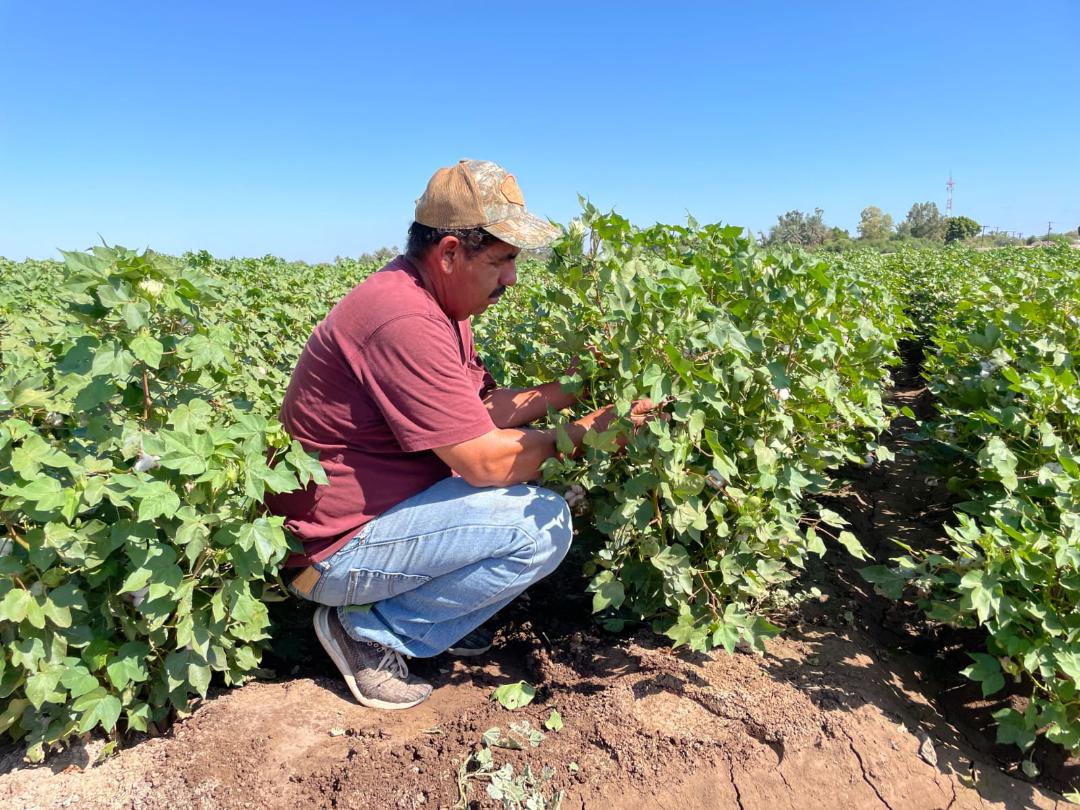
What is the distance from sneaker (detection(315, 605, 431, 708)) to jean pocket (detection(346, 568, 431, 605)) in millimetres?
131

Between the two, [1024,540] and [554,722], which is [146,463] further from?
[1024,540]

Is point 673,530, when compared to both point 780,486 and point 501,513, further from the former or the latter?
point 501,513

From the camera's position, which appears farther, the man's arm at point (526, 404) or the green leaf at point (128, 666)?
the man's arm at point (526, 404)

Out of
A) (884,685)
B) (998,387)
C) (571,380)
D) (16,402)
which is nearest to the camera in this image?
(16,402)

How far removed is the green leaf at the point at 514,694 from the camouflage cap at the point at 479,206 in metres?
1.30

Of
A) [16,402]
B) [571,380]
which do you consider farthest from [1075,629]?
[16,402]

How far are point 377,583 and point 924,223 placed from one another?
76.7 metres

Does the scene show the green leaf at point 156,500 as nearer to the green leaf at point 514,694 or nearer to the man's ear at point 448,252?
the man's ear at point 448,252


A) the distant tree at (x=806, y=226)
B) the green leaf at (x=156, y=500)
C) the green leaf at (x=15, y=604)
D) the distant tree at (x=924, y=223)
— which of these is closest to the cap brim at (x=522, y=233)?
the green leaf at (x=156, y=500)

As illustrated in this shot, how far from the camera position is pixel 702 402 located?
6.15 ft

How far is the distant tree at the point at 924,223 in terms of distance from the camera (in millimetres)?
63875

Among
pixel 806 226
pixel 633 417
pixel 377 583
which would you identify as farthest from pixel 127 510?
pixel 806 226

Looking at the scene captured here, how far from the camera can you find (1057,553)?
1.77 metres

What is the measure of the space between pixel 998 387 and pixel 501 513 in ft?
6.55
